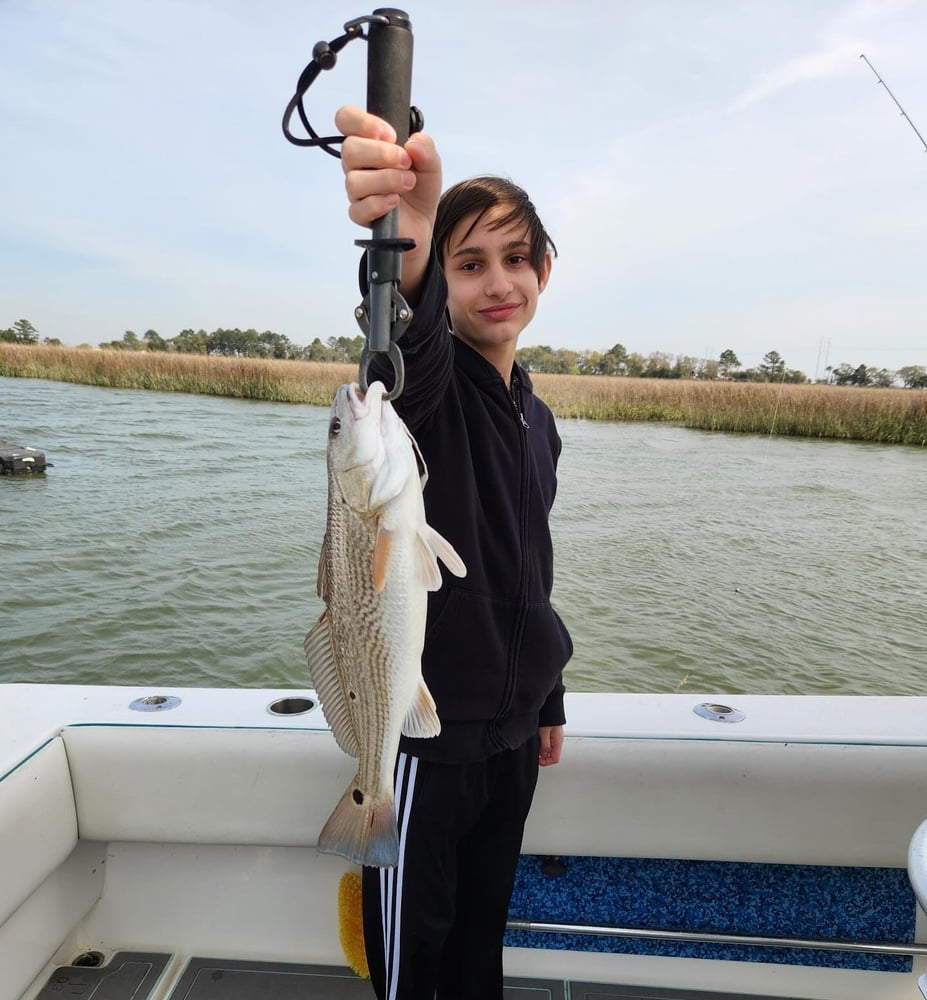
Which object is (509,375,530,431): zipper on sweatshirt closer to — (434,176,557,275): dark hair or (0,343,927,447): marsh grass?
(434,176,557,275): dark hair

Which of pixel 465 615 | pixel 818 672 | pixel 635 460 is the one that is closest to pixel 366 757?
pixel 465 615

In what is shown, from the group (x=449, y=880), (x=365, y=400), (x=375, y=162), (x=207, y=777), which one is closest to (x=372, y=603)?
(x=365, y=400)

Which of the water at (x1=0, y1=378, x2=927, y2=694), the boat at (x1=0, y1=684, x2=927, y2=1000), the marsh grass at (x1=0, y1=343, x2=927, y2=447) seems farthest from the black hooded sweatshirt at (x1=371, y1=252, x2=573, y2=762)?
the marsh grass at (x1=0, y1=343, x2=927, y2=447)

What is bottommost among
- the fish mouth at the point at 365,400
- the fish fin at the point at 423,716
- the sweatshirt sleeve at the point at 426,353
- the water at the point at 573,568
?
the water at the point at 573,568

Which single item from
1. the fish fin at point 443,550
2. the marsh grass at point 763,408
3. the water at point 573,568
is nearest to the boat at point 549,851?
the fish fin at point 443,550

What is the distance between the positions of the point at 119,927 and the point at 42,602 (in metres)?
5.73

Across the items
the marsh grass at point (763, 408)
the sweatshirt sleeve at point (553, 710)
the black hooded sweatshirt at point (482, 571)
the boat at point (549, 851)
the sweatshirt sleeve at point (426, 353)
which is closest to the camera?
the sweatshirt sleeve at point (426, 353)

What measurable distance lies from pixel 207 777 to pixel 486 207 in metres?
1.68

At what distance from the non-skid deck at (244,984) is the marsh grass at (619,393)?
2014cm

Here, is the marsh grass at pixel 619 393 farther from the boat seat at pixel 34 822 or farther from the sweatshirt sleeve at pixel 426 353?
the sweatshirt sleeve at pixel 426 353

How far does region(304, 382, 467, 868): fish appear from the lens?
1105 millimetres

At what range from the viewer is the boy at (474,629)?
Answer: 1.48m

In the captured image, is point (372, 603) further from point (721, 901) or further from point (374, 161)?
point (721, 901)

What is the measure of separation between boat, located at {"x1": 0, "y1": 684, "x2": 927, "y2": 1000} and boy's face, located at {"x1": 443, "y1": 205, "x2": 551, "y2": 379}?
3.66 ft
